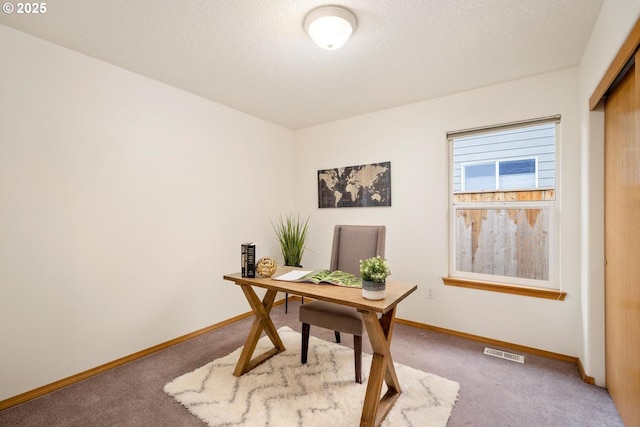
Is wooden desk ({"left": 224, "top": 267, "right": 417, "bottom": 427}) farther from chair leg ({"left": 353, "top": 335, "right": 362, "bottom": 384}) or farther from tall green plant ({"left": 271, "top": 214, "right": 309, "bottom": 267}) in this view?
tall green plant ({"left": 271, "top": 214, "right": 309, "bottom": 267})

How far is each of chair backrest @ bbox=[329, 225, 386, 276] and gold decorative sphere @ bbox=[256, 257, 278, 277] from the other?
2.04ft

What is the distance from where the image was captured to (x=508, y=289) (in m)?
2.59

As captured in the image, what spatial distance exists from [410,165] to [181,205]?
239cm

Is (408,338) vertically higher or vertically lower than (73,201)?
lower

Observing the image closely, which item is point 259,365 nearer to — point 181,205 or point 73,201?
point 181,205

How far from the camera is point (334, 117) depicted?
11.9 feet

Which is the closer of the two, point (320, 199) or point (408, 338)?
point (408, 338)

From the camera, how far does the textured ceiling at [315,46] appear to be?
169cm

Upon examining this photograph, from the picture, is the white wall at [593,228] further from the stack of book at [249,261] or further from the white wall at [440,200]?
the stack of book at [249,261]

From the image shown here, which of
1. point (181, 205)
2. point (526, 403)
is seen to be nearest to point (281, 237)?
point (181, 205)

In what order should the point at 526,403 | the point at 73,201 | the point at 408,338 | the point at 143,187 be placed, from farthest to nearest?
1. the point at 408,338
2. the point at 143,187
3. the point at 73,201
4. the point at 526,403

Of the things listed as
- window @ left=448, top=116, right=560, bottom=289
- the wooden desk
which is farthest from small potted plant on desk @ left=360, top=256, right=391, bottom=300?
window @ left=448, top=116, right=560, bottom=289

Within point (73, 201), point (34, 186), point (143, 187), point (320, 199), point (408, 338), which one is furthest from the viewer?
point (320, 199)

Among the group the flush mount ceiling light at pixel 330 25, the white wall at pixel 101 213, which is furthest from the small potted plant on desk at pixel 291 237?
the flush mount ceiling light at pixel 330 25
